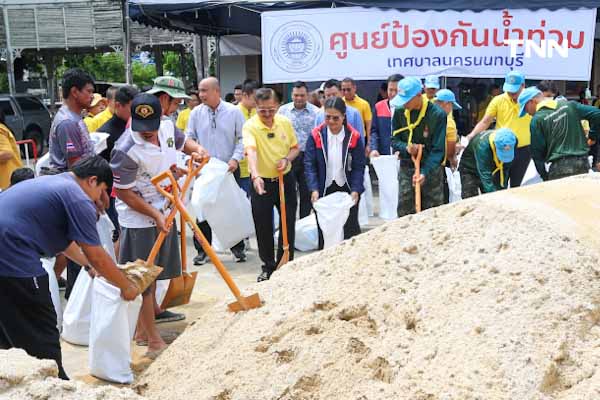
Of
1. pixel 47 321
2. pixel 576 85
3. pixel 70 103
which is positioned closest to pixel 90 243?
pixel 47 321

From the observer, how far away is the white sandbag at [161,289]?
4.75 metres

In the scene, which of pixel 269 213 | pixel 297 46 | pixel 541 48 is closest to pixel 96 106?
pixel 269 213

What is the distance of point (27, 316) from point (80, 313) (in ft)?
4.22

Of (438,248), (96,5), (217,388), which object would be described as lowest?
(217,388)

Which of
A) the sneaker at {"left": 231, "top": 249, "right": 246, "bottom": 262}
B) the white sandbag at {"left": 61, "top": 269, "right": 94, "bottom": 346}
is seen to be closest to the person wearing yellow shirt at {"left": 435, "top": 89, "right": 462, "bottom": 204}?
the sneaker at {"left": 231, "top": 249, "right": 246, "bottom": 262}

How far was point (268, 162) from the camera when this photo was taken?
18.7 feet

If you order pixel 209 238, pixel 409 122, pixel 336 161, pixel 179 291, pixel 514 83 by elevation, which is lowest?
pixel 209 238

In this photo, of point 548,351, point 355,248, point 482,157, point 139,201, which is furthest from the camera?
point 482,157

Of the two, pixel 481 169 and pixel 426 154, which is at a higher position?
pixel 426 154

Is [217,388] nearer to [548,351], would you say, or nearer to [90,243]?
[90,243]

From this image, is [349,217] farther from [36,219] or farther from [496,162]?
[36,219]

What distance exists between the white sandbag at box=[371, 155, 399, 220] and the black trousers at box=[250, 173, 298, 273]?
1.99 meters

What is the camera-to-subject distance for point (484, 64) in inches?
367

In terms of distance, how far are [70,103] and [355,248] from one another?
7.98 ft
